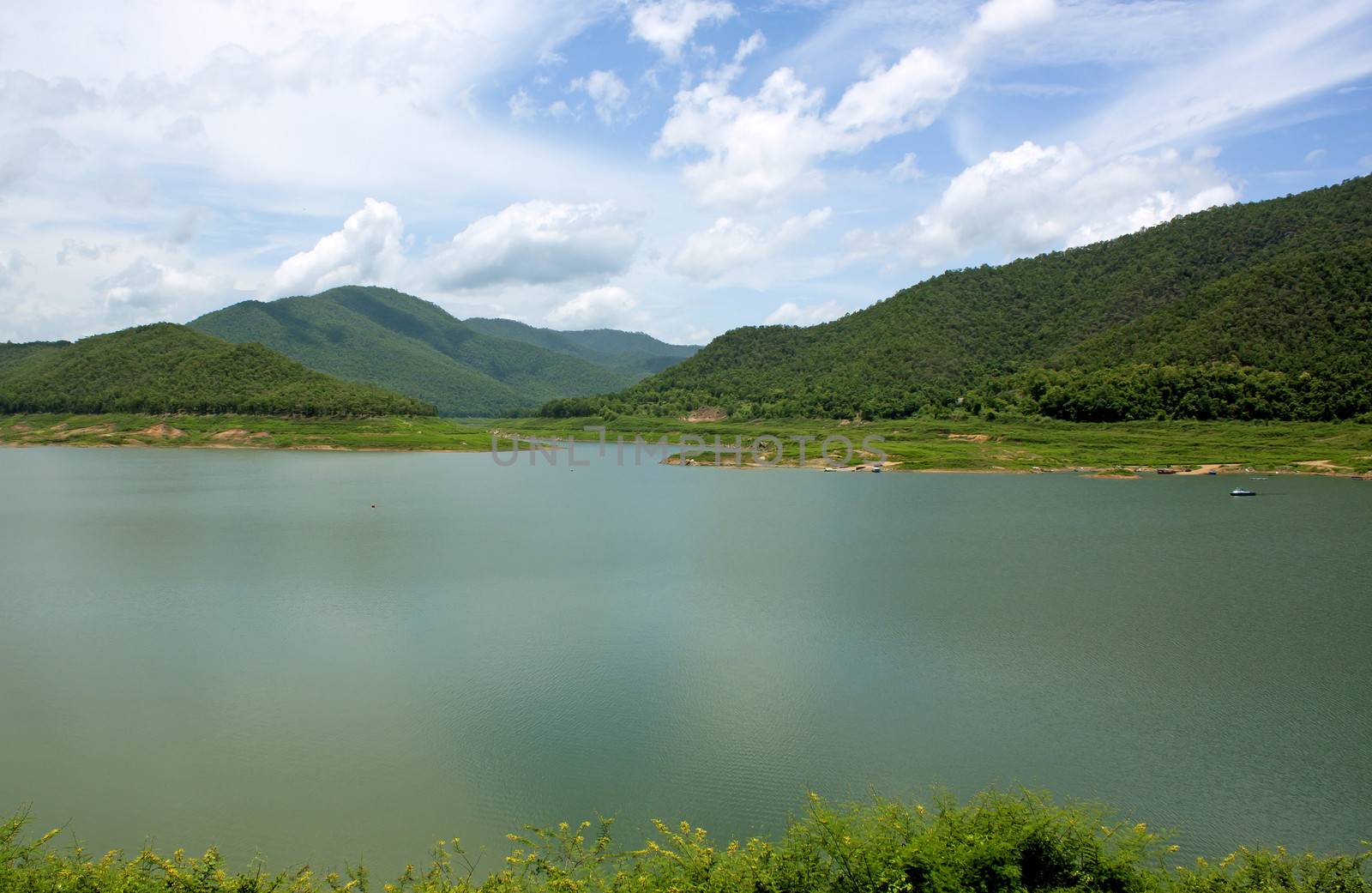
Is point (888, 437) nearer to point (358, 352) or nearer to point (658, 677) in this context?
point (658, 677)

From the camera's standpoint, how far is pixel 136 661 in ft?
48.1

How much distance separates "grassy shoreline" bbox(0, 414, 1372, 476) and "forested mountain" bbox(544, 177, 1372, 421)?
337 cm

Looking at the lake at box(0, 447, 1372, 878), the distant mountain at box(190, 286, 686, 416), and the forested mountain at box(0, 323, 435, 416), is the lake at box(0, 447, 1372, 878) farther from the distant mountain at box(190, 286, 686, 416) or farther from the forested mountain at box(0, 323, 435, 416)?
the distant mountain at box(190, 286, 686, 416)

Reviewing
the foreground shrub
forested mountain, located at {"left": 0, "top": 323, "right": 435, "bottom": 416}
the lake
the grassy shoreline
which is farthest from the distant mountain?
the foreground shrub

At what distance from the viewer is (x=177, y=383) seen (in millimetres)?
78500

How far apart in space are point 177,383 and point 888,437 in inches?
2514

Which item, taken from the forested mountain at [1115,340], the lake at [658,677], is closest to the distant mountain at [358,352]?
the forested mountain at [1115,340]

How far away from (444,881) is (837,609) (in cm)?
1183

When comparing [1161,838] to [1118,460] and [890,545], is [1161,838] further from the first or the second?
[1118,460]

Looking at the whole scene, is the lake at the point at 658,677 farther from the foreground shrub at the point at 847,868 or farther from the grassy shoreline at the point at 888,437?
the grassy shoreline at the point at 888,437

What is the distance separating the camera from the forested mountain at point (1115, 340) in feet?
186

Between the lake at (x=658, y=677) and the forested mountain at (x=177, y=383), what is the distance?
49948 mm

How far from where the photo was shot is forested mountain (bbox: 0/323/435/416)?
75375 millimetres

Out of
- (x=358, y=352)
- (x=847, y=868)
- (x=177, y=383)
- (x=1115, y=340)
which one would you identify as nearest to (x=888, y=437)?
(x=1115, y=340)
